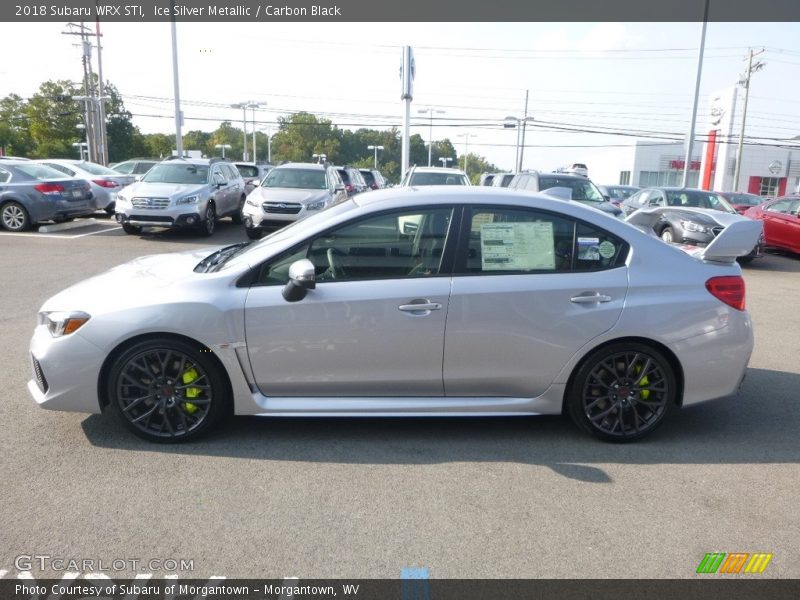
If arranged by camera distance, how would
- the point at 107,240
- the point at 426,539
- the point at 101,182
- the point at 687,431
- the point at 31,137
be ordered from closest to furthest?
the point at 426,539 < the point at 687,431 < the point at 107,240 < the point at 101,182 < the point at 31,137

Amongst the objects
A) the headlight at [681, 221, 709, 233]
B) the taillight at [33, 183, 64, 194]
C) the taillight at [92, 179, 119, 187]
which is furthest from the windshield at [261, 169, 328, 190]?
the headlight at [681, 221, 709, 233]

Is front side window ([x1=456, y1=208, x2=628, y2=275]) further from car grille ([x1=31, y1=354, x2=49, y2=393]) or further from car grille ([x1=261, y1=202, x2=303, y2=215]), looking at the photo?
car grille ([x1=261, y1=202, x2=303, y2=215])

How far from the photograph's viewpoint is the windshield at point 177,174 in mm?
15781

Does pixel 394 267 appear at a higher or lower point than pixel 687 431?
higher

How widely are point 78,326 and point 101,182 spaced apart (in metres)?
16.2

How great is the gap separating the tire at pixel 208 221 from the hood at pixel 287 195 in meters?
1.29

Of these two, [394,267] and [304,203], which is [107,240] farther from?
[394,267]

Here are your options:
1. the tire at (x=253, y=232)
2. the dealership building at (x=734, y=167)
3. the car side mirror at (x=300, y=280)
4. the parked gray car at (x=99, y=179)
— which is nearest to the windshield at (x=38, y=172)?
the parked gray car at (x=99, y=179)

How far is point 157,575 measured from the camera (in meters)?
2.92

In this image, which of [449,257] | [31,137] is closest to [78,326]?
[449,257]

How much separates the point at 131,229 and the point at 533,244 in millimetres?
13494

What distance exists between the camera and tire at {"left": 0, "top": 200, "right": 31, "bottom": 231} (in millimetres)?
15039

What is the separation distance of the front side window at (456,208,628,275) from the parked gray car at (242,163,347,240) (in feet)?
34.2

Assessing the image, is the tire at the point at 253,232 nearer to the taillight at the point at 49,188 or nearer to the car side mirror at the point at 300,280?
the taillight at the point at 49,188
